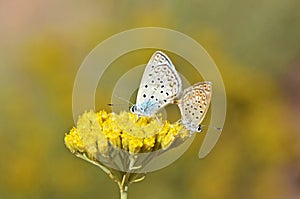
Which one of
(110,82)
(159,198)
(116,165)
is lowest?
(116,165)

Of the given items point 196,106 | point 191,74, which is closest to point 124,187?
point 196,106

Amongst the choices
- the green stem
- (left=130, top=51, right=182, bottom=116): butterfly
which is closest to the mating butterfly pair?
(left=130, top=51, right=182, bottom=116): butterfly

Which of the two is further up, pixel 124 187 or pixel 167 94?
pixel 167 94

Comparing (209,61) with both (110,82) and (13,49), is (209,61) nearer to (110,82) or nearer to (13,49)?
(110,82)

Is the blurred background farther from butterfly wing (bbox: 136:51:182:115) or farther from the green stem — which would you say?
the green stem

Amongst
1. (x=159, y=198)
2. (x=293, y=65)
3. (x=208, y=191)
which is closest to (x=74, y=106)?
(x=159, y=198)

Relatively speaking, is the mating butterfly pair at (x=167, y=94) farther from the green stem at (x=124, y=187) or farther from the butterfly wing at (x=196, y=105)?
the green stem at (x=124, y=187)

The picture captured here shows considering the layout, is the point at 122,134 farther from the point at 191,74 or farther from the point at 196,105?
the point at 191,74

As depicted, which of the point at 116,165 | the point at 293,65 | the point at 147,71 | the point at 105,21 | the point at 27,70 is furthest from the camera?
the point at 293,65
